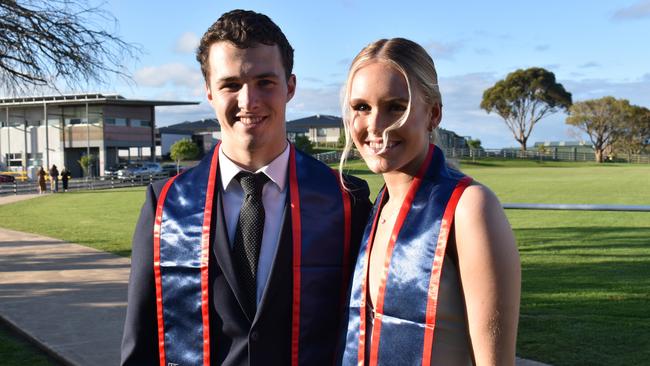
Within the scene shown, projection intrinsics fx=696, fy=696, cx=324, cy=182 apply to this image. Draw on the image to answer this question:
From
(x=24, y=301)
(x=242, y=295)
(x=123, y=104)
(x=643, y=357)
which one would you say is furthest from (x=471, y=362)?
(x=123, y=104)

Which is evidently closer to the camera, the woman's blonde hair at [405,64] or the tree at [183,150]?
the woman's blonde hair at [405,64]

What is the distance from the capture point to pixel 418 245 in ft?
6.05

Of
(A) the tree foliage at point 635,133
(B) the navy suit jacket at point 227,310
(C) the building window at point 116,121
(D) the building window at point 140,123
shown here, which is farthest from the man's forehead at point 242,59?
(A) the tree foliage at point 635,133

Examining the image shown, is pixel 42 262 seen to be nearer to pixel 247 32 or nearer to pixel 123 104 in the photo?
pixel 247 32

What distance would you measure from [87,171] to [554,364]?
51060 mm

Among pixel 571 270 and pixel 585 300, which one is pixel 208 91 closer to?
pixel 585 300

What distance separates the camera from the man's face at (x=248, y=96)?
2.20 meters

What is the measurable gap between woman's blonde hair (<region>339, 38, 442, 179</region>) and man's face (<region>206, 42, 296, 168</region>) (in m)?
0.33

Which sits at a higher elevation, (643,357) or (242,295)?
(242,295)

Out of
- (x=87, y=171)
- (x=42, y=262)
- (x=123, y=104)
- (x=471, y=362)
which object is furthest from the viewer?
(x=123, y=104)

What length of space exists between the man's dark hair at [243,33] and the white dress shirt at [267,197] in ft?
1.02

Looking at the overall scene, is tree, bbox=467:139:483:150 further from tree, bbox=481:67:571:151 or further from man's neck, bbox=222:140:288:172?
man's neck, bbox=222:140:288:172

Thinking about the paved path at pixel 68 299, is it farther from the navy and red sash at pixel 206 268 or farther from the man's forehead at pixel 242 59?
the man's forehead at pixel 242 59

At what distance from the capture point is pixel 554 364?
4.91m
